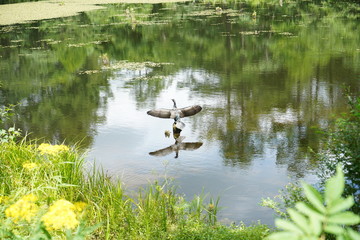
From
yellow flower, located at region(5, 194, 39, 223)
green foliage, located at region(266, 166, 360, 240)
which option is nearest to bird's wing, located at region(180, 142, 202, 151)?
yellow flower, located at region(5, 194, 39, 223)

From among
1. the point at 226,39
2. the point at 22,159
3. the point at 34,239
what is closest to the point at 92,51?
the point at 226,39

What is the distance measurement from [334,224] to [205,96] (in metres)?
10.0

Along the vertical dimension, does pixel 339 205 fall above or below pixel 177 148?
above

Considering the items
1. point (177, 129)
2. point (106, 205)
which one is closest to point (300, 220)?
point (106, 205)

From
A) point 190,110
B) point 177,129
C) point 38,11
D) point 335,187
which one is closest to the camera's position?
point 335,187

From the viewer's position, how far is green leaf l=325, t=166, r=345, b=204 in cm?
65

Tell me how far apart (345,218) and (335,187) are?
0.06m

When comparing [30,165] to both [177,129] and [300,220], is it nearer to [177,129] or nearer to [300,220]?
[177,129]

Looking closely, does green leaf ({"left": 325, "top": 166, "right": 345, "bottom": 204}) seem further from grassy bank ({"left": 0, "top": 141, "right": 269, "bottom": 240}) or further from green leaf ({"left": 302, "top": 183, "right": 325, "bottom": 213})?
grassy bank ({"left": 0, "top": 141, "right": 269, "bottom": 240})

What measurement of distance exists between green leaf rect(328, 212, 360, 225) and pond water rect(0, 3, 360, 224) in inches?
170

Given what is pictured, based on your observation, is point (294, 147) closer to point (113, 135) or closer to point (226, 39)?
point (113, 135)

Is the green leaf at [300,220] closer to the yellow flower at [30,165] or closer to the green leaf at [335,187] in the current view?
the green leaf at [335,187]

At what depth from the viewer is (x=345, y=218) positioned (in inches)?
26.9

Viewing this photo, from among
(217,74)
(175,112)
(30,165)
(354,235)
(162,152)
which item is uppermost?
(354,235)
